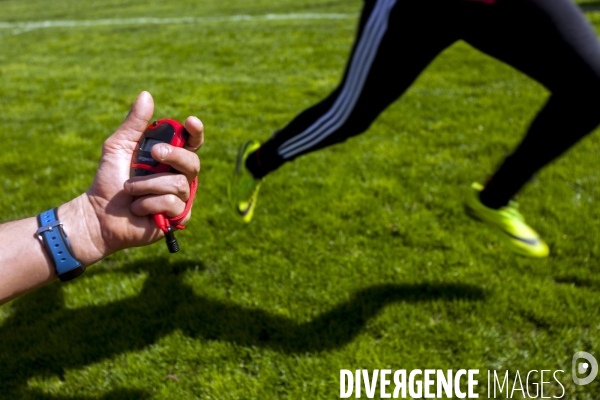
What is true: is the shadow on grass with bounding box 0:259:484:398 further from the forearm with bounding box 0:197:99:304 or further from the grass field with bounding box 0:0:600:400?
the forearm with bounding box 0:197:99:304

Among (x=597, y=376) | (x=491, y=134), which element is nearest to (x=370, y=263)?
(x=597, y=376)

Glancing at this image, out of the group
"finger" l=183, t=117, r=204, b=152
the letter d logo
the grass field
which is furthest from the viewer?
the grass field

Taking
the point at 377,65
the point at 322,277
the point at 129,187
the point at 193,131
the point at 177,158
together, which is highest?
the point at 377,65

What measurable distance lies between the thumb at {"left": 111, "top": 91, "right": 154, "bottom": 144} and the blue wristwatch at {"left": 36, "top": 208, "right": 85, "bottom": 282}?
1.30 ft

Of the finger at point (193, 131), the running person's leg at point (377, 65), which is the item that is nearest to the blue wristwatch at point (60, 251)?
the finger at point (193, 131)

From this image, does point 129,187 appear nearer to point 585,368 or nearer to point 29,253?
point 29,253

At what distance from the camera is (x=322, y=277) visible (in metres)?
3.14

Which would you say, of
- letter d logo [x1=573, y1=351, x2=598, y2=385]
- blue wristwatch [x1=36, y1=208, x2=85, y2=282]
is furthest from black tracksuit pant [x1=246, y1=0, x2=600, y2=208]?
blue wristwatch [x1=36, y1=208, x2=85, y2=282]

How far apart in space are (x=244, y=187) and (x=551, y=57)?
6.30 feet

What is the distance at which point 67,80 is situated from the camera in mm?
8664

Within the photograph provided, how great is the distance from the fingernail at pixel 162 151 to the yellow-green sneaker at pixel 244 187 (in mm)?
1555

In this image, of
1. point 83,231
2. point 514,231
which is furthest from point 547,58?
point 83,231

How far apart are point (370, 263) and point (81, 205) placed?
1.95m

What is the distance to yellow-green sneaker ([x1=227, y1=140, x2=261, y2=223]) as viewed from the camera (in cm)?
322
